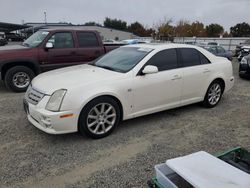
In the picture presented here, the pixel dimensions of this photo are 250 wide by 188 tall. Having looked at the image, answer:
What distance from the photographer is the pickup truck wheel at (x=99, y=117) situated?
3.90 m

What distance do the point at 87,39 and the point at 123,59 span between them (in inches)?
142

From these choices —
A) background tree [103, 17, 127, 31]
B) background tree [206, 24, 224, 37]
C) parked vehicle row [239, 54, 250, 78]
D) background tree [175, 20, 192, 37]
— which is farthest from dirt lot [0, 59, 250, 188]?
background tree [103, 17, 127, 31]

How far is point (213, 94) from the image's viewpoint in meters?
5.78

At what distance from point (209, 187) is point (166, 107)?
2956mm

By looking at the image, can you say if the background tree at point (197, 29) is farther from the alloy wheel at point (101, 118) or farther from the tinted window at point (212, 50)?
the alloy wheel at point (101, 118)

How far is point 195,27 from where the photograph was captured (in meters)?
61.7

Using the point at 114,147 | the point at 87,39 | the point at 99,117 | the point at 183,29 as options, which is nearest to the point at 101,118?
the point at 99,117

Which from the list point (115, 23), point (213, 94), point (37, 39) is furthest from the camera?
point (115, 23)

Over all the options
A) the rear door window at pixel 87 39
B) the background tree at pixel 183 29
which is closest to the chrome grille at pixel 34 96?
the rear door window at pixel 87 39

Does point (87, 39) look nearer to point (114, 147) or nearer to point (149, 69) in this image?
point (149, 69)

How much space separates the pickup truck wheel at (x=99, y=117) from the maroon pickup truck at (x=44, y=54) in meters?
3.99

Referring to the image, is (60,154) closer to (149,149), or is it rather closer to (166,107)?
(149,149)

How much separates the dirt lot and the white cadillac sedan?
11.2 inches

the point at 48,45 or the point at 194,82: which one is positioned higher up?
the point at 48,45
